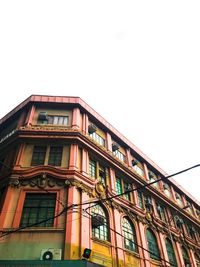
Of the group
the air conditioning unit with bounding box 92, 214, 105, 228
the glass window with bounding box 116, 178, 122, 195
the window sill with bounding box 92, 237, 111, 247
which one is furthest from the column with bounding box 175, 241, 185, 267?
the air conditioning unit with bounding box 92, 214, 105, 228

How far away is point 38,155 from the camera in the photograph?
649 inches

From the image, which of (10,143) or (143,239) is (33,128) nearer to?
(10,143)

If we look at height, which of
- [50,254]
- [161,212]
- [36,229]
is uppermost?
[161,212]

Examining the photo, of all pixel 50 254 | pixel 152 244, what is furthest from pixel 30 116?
pixel 152 244

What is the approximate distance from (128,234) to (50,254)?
7195mm

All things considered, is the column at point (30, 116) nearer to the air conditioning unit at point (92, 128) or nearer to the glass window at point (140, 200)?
the air conditioning unit at point (92, 128)

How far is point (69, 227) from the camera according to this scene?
494 inches

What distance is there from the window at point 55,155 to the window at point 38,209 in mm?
2531

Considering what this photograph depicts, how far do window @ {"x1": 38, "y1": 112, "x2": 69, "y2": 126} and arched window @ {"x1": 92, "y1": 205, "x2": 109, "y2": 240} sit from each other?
7.36 m

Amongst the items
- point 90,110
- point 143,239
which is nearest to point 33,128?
point 90,110

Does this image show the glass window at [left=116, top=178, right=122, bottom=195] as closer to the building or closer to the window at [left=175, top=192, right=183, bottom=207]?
the building

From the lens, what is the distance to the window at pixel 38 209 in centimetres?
1297

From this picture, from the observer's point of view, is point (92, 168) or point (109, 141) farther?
point (109, 141)

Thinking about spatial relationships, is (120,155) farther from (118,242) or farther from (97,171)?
(118,242)
